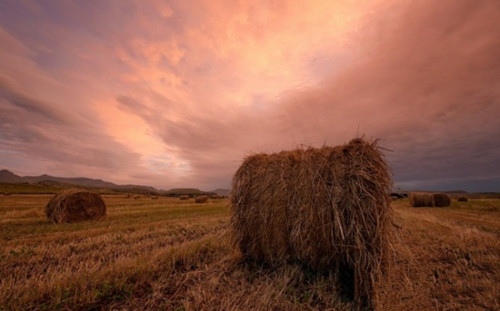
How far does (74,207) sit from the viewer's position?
12.4 metres

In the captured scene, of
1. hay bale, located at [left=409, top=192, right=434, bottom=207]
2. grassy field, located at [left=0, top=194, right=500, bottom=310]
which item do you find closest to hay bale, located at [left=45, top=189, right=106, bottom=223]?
grassy field, located at [left=0, top=194, right=500, bottom=310]

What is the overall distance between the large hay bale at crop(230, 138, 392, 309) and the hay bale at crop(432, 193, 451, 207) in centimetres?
2478

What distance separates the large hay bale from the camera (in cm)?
416

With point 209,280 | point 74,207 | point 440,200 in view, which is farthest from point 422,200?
point 74,207

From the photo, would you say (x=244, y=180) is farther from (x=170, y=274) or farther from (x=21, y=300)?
(x=21, y=300)

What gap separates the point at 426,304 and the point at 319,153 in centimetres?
280

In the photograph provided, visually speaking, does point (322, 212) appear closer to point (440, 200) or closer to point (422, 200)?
point (422, 200)

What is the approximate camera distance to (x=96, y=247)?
659cm

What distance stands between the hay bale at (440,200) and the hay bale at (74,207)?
27188mm

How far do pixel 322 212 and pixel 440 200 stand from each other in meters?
25.8

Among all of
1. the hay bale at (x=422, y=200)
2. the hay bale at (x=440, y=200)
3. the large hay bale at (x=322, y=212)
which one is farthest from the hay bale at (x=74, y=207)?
the hay bale at (x=440, y=200)

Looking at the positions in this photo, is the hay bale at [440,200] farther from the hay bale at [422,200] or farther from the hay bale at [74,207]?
the hay bale at [74,207]

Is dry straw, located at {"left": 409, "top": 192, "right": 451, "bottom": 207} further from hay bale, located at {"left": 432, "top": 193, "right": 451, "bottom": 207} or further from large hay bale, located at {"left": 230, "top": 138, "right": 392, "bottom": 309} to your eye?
large hay bale, located at {"left": 230, "top": 138, "right": 392, "bottom": 309}

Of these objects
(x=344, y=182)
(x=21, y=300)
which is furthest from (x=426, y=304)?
(x=21, y=300)
